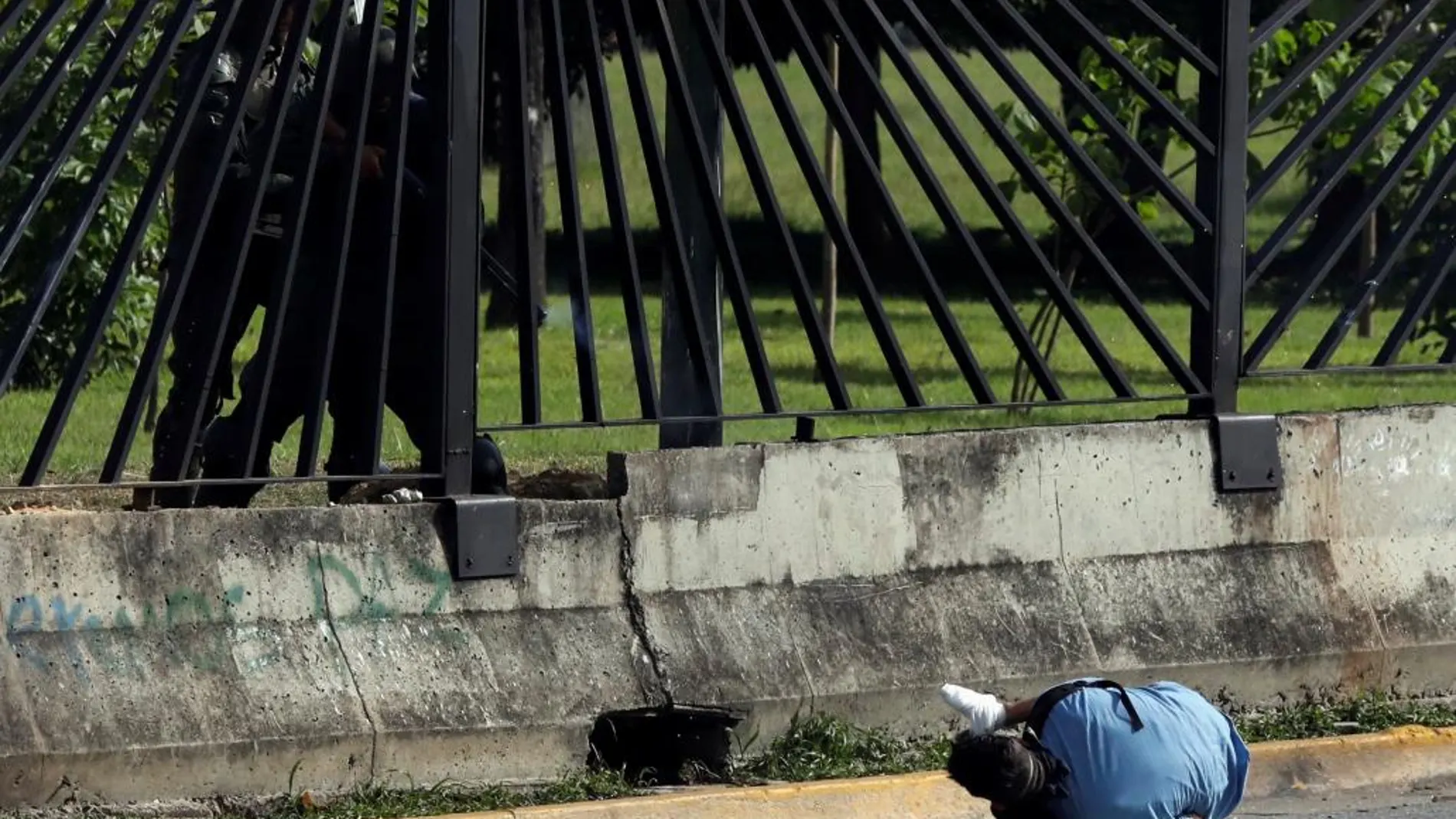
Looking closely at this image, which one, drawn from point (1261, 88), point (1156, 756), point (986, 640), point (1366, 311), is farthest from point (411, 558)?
point (1366, 311)

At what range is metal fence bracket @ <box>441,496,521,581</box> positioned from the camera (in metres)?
5.90

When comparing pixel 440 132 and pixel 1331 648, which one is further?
pixel 1331 648

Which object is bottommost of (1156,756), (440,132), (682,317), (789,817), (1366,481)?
(789,817)

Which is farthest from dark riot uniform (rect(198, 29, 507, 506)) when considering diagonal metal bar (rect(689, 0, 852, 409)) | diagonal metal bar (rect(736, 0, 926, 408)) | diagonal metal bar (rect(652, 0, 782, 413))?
diagonal metal bar (rect(736, 0, 926, 408))

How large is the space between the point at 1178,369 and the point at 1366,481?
2.51 ft

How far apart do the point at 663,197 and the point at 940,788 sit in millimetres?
1822

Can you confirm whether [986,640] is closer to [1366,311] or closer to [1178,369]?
[1178,369]

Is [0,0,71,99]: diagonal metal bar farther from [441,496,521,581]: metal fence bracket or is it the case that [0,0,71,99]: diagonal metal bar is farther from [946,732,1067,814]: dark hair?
[946,732,1067,814]: dark hair

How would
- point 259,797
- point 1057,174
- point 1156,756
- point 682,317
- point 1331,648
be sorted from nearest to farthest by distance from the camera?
1. point 1156,756
2. point 259,797
3. point 682,317
4. point 1331,648
5. point 1057,174

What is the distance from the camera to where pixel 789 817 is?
5848 mm

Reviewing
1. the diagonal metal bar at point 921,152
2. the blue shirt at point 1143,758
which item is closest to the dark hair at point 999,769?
the blue shirt at point 1143,758

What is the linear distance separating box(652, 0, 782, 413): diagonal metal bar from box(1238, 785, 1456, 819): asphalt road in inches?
70.6

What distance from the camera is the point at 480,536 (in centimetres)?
592

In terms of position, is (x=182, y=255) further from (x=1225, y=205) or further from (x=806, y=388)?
(x=806, y=388)
